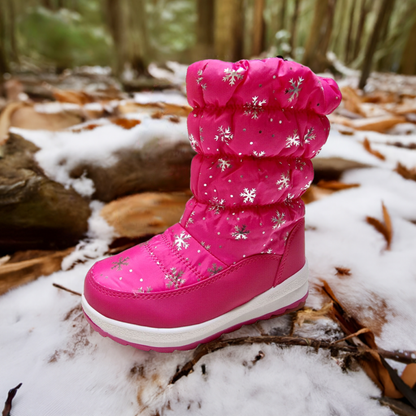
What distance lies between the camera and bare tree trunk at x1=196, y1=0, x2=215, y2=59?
1631 millimetres

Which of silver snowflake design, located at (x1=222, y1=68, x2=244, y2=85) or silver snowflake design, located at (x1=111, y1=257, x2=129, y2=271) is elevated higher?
silver snowflake design, located at (x1=222, y1=68, x2=244, y2=85)

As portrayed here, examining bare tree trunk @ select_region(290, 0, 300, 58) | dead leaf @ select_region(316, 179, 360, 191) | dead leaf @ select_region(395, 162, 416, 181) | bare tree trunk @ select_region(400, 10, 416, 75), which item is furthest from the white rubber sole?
bare tree trunk @ select_region(400, 10, 416, 75)

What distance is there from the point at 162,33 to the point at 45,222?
2579mm

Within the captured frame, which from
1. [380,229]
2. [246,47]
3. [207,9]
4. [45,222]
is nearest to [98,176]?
[45,222]

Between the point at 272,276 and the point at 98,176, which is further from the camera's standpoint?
the point at 98,176

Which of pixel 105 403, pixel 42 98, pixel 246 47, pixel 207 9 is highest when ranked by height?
pixel 207 9

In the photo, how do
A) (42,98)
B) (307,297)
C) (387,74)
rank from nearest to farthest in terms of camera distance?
1. (307,297)
2. (42,98)
3. (387,74)

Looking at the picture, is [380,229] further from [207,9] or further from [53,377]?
[207,9]

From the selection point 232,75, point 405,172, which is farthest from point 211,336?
point 405,172

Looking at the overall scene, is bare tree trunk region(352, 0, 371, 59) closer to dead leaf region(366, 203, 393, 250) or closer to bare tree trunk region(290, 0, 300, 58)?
bare tree trunk region(290, 0, 300, 58)

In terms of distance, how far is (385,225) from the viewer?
61 cm

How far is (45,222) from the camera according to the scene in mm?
530

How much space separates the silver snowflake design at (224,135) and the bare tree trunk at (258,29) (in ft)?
4.15

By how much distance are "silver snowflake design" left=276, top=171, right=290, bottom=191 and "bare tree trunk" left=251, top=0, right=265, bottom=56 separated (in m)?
1.26
